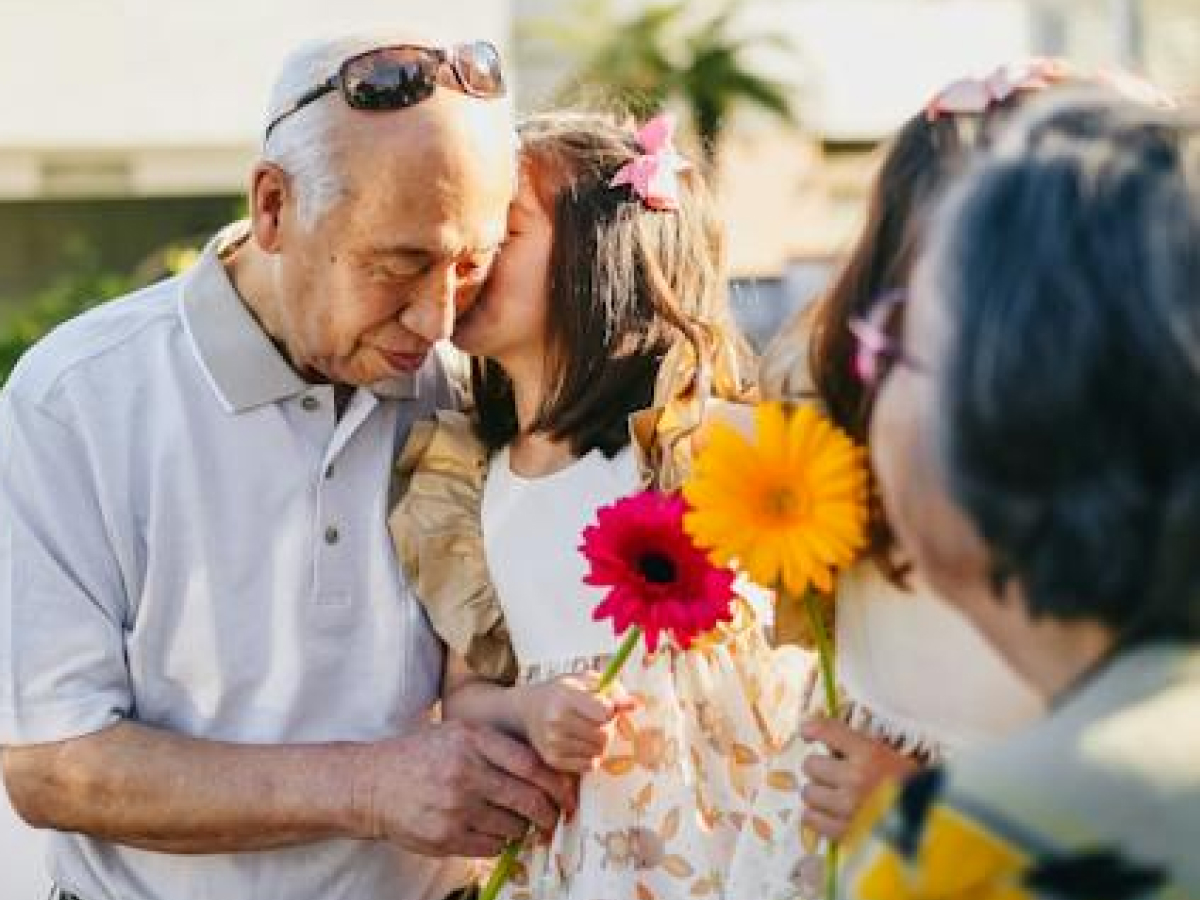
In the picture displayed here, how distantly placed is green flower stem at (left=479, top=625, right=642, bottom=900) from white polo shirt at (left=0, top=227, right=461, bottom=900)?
259 mm

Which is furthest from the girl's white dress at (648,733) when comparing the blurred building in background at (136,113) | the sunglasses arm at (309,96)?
the blurred building in background at (136,113)

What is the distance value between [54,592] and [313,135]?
716mm

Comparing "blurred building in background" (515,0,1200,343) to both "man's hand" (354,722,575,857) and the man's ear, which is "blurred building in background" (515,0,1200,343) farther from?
"man's hand" (354,722,575,857)

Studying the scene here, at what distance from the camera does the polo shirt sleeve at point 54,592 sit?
3045 mm

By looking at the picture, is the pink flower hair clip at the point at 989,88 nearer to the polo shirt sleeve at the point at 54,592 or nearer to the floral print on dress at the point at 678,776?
the floral print on dress at the point at 678,776

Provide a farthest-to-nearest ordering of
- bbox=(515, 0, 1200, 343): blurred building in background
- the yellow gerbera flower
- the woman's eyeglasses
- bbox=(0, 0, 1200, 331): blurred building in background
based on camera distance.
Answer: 1. bbox=(515, 0, 1200, 343): blurred building in background
2. bbox=(0, 0, 1200, 331): blurred building in background
3. the yellow gerbera flower
4. the woman's eyeglasses

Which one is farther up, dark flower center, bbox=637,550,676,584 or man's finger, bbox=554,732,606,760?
dark flower center, bbox=637,550,676,584

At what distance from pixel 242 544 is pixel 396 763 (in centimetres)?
38

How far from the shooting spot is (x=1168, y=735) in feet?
4.99

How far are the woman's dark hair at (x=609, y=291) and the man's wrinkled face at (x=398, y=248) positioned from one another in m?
0.12

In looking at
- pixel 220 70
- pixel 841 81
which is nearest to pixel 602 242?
pixel 220 70

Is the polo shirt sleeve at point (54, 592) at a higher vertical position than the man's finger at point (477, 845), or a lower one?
higher

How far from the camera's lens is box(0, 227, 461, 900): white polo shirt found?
120 inches

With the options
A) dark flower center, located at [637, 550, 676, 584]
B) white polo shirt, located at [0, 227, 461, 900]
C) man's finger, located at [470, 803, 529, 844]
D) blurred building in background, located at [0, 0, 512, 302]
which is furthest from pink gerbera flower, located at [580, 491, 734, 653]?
blurred building in background, located at [0, 0, 512, 302]
